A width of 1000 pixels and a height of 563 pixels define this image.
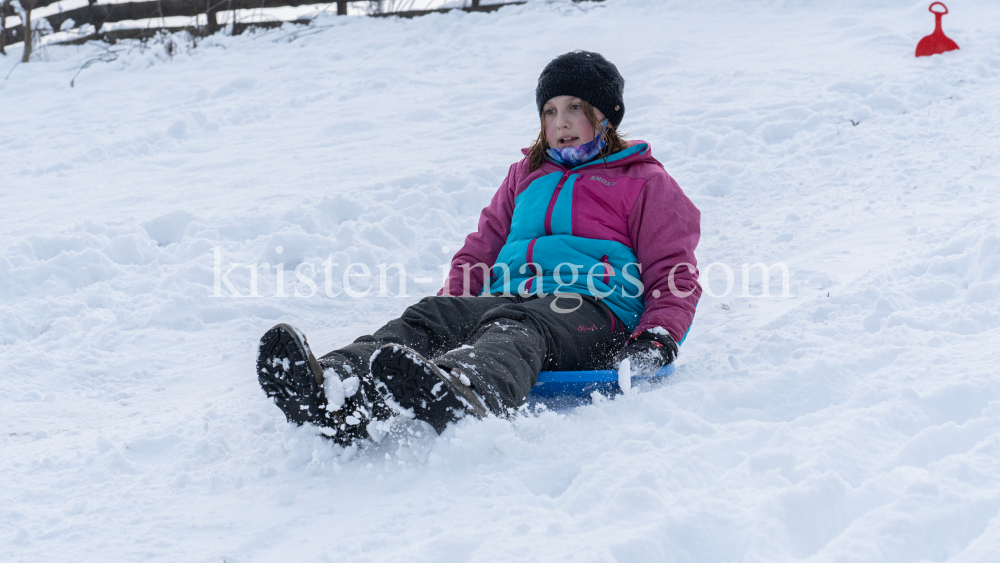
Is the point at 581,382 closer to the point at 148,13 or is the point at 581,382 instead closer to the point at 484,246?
the point at 484,246

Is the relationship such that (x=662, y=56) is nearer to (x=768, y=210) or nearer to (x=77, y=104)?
(x=768, y=210)

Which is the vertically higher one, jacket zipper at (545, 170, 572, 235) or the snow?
jacket zipper at (545, 170, 572, 235)

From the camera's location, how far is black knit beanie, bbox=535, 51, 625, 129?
2.67 m

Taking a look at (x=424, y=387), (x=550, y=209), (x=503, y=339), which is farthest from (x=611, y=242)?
(x=424, y=387)

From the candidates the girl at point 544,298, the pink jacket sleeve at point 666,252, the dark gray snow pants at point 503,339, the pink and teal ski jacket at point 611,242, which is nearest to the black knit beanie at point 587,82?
the girl at point 544,298

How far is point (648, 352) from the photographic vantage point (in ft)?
7.26

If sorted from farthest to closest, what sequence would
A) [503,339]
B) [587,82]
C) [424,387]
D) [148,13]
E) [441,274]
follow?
[148,13], [441,274], [587,82], [503,339], [424,387]

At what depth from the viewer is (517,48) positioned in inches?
277

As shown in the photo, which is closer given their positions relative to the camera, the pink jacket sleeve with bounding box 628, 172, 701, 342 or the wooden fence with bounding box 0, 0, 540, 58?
the pink jacket sleeve with bounding box 628, 172, 701, 342

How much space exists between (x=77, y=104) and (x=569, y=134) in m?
5.57

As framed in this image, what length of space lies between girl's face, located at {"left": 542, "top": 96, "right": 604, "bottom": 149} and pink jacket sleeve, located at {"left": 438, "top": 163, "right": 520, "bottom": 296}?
250 mm

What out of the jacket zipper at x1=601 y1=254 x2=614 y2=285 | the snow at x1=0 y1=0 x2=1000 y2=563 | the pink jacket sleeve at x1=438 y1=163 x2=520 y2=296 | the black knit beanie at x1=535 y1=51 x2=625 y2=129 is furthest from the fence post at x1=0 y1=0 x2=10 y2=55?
the jacket zipper at x1=601 y1=254 x2=614 y2=285

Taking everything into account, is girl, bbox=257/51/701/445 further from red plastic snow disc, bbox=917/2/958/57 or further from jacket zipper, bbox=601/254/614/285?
red plastic snow disc, bbox=917/2/958/57

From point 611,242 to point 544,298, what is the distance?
0.32 metres
